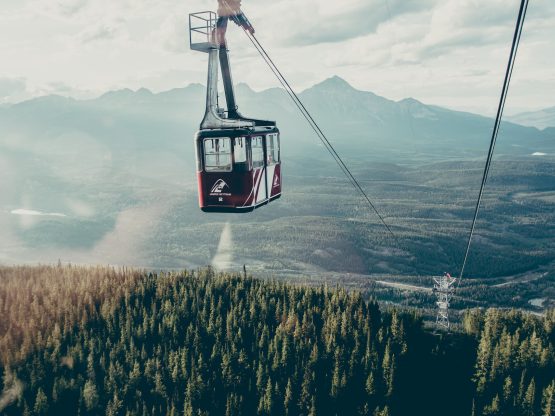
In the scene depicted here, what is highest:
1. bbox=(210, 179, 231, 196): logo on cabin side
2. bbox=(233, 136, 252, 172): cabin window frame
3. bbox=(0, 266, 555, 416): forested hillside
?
bbox=(233, 136, 252, 172): cabin window frame

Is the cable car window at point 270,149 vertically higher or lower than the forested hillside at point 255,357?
higher

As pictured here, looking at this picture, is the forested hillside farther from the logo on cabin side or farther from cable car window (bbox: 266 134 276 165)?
the logo on cabin side

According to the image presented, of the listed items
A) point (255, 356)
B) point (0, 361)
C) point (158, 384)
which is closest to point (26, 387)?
point (0, 361)

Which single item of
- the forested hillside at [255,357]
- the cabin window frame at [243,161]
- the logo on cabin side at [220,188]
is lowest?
the forested hillside at [255,357]

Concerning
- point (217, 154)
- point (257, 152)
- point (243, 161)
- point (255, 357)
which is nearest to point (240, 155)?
point (243, 161)

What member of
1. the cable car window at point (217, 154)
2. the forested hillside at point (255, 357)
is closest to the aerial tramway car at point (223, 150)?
the cable car window at point (217, 154)

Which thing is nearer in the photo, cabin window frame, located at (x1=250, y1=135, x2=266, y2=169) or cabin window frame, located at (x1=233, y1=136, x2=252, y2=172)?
cabin window frame, located at (x1=233, y1=136, x2=252, y2=172)

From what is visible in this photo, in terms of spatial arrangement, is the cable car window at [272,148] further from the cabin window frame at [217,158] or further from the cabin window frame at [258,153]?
the cabin window frame at [217,158]

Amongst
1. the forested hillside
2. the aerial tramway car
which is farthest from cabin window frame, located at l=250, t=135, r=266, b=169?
the forested hillside
